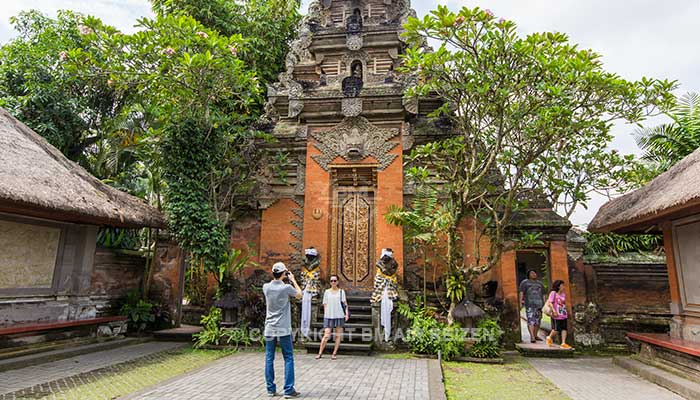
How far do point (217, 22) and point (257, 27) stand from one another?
1.32 meters

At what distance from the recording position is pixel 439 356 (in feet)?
25.2

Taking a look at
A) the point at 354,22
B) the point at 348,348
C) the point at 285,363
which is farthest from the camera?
the point at 354,22

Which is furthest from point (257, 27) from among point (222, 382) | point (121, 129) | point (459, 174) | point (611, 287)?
point (611, 287)

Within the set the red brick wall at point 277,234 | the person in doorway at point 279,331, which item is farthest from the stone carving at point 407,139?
the person in doorway at point 279,331

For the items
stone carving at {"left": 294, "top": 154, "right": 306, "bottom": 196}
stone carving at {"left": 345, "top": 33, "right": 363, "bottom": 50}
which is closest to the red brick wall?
stone carving at {"left": 294, "top": 154, "right": 306, "bottom": 196}

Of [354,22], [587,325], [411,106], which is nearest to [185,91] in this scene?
[354,22]

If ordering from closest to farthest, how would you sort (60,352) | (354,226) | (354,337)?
(60,352), (354,337), (354,226)

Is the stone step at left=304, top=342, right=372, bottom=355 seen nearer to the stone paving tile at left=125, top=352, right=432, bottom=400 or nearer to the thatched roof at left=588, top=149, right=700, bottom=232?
the stone paving tile at left=125, top=352, right=432, bottom=400

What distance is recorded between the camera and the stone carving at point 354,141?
10.1m

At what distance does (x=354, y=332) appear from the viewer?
8.50 metres

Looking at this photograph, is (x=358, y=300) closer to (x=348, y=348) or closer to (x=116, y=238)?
(x=348, y=348)

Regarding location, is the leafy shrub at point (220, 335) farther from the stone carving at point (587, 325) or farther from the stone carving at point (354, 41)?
the stone carving at point (354, 41)

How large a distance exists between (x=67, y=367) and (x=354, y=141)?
736 cm

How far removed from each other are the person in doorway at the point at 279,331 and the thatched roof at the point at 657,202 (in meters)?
5.95
